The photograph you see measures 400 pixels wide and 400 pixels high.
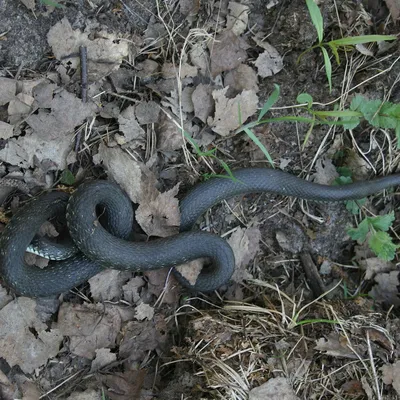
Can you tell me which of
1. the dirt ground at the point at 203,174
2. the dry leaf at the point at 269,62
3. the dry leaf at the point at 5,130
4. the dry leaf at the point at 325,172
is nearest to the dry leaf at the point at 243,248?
the dirt ground at the point at 203,174

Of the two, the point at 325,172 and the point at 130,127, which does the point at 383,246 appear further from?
the point at 130,127

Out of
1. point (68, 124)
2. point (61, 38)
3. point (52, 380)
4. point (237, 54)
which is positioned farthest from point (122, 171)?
point (52, 380)

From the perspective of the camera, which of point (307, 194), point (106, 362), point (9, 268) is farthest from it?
point (307, 194)

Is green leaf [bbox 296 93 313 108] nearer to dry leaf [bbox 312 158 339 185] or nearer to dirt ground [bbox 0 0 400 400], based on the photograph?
dirt ground [bbox 0 0 400 400]

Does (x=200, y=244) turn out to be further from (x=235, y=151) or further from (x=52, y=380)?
(x=52, y=380)

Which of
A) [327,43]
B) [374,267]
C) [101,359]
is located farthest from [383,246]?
[101,359]

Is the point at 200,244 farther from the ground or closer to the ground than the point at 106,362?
farther from the ground

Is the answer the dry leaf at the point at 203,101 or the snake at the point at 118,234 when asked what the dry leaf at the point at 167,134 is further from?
→ the snake at the point at 118,234
